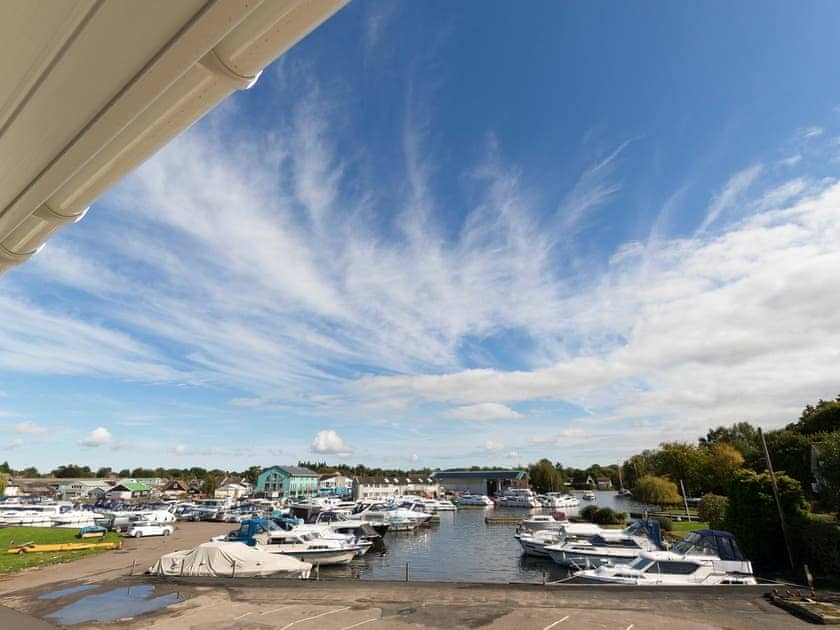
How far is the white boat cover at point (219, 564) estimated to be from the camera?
21203 mm

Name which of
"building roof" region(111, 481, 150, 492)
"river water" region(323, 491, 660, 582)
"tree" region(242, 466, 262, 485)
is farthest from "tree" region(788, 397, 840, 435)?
"tree" region(242, 466, 262, 485)

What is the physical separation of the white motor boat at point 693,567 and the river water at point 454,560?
3.39m

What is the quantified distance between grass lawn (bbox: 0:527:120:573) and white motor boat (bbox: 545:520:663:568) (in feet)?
99.1

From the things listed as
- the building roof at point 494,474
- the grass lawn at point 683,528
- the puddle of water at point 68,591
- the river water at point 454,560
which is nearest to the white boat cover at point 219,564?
the puddle of water at point 68,591

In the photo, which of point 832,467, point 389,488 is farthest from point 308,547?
point 389,488

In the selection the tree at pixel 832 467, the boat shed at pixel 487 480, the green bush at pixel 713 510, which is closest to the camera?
the tree at pixel 832 467

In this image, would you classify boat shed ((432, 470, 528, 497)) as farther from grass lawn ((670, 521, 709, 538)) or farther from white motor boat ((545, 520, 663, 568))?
white motor boat ((545, 520, 663, 568))

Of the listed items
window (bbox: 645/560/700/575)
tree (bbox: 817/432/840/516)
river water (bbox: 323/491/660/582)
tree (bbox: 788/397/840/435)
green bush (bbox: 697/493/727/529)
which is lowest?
river water (bbox: 323/491/660/582)

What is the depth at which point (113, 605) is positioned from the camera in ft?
55.8

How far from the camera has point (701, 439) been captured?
4205 inches

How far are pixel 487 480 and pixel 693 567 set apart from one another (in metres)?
113

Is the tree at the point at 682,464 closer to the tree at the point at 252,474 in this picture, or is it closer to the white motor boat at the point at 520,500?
the white motor boat at the point at 520,500

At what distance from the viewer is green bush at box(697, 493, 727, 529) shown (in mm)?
32406

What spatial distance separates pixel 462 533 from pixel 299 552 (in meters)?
26.6
